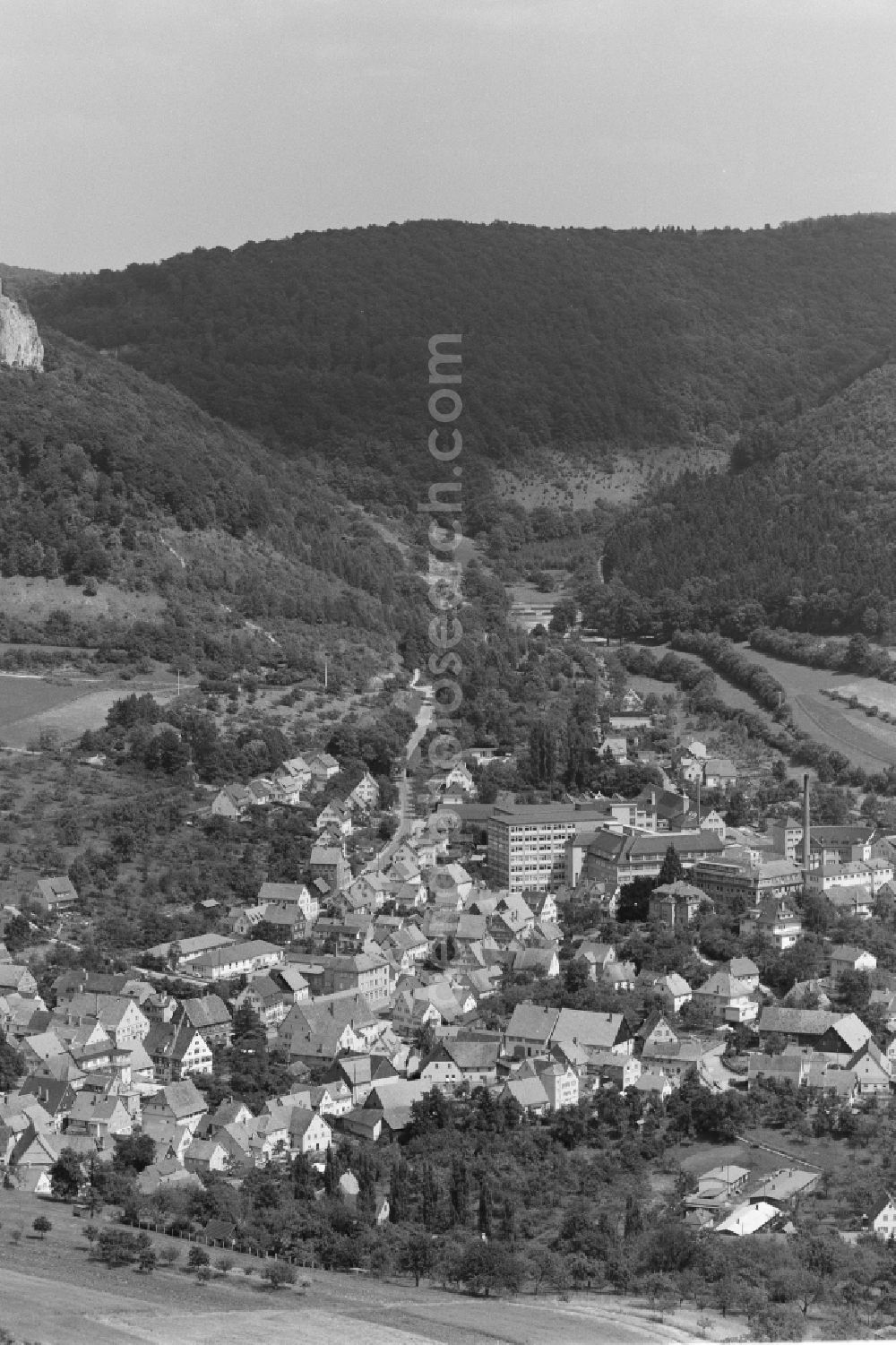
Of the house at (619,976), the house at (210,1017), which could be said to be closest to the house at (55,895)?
the house at (210,1017)

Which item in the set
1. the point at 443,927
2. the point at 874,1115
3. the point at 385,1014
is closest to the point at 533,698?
the point at 443,927

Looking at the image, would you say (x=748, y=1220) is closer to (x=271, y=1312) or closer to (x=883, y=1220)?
(x=883, y=1220)

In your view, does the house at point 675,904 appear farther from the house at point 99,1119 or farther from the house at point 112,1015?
the house at point 99,1119

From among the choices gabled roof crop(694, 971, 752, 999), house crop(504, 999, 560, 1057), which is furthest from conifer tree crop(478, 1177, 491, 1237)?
gabled roof crop(694, 971, 752, 999)

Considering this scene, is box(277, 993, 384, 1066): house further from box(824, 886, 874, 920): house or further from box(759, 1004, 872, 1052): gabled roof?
box(824, 886, 874, 920): house

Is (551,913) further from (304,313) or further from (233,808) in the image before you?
(304,313)

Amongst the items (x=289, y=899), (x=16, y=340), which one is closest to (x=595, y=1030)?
(x=289, y=899)
